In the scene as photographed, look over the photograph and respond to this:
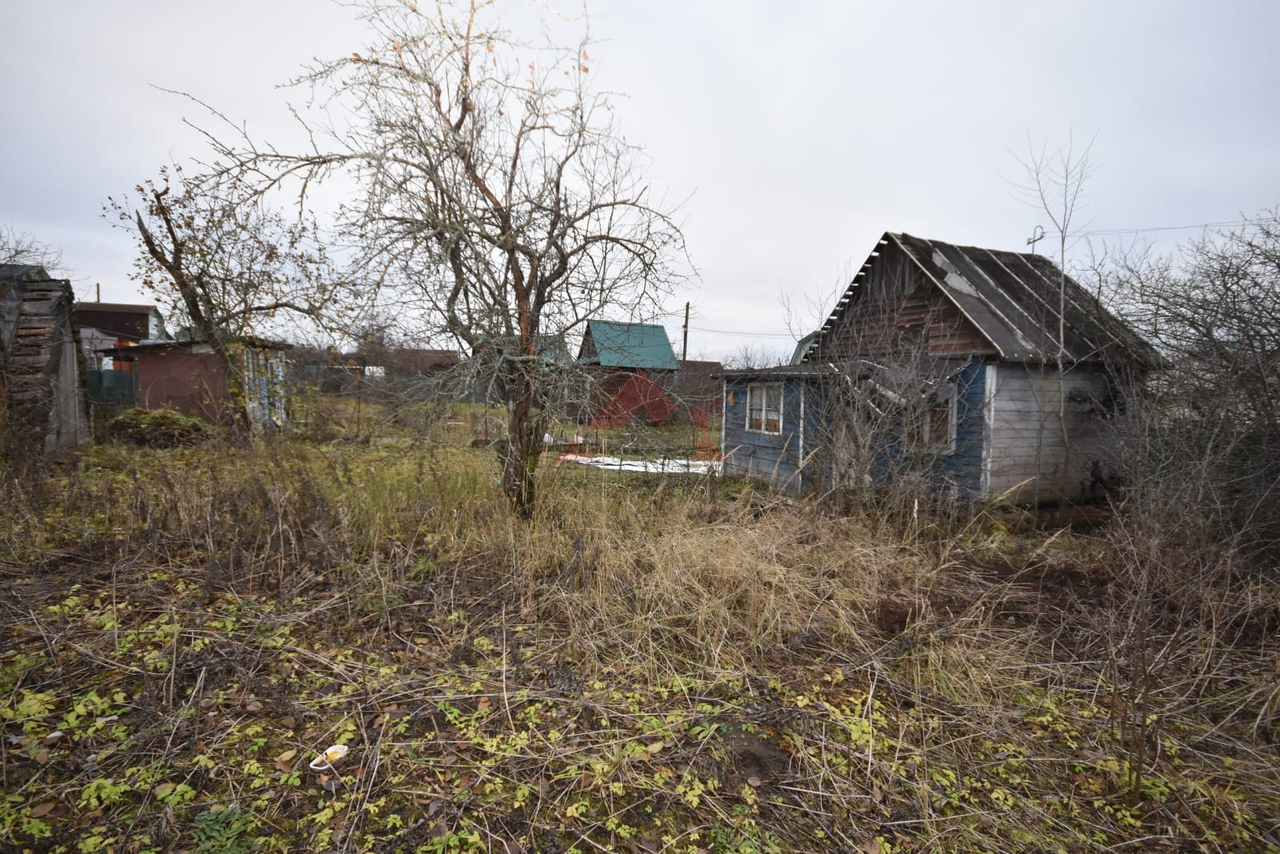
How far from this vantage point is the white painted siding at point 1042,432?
8.78 metres

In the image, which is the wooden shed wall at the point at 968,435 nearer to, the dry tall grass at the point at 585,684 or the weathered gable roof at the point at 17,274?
the dry tall grass at the point at 585,684

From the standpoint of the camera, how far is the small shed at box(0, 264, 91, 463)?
739 cm

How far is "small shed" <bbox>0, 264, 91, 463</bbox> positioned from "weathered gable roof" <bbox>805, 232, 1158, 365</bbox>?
1100 centimetres

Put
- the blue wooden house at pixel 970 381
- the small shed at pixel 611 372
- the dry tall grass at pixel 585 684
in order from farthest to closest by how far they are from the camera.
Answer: the blue wooden house at pixel 970 381 → the small shed at pixel 611 372 → the dry tall grass at pixel 585 684

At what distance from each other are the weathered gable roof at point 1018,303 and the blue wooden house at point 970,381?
3 centimetres

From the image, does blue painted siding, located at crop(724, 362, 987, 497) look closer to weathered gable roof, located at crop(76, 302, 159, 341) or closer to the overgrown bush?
the overgrown bush

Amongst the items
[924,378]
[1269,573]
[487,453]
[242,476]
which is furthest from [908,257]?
[242,476]

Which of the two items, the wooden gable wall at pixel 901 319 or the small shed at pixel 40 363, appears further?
the wooden gable wall at pixel 901 319

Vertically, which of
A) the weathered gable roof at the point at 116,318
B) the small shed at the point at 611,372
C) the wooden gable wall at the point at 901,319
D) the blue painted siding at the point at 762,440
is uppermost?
the weathered gable roof at the point at 116,318

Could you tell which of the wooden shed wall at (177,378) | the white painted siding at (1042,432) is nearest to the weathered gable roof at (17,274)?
the wooden shed wall at (177,378)

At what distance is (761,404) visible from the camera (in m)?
11.4

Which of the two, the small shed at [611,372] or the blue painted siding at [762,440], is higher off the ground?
the small shed at [611,372]

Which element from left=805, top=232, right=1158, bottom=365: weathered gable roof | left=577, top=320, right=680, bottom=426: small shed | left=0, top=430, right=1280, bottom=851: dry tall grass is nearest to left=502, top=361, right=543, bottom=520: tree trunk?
left=0, top=430, right=1280, bottom=851: dry tall grass

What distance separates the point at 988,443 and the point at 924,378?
6.23ft
